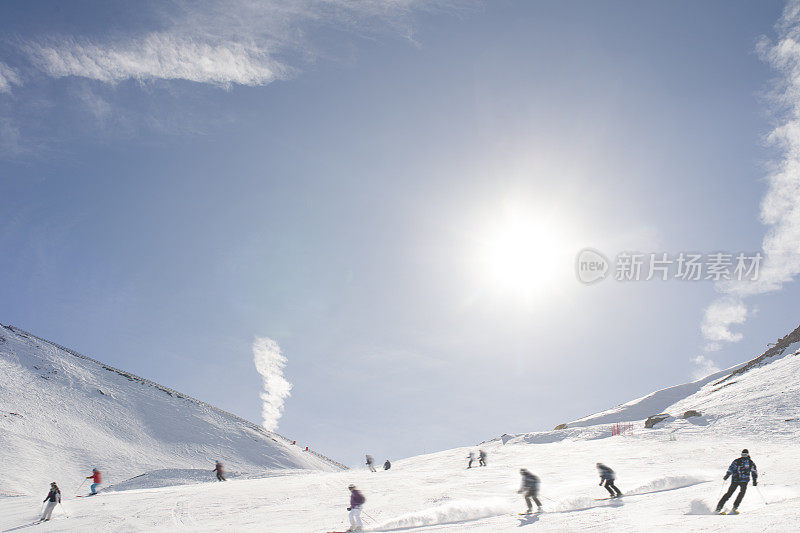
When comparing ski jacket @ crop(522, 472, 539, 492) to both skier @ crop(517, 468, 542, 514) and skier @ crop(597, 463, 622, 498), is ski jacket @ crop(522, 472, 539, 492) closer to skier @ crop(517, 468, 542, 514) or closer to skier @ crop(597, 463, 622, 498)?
skier @ crop(517, 468, 542, 514)

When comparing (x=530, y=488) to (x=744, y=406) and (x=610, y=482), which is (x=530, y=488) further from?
(x=744, y=406)

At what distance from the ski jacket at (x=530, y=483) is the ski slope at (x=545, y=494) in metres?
0.82

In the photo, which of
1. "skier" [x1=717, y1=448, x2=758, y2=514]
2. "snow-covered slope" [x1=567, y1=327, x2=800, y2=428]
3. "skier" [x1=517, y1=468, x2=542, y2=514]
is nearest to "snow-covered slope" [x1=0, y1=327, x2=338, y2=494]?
"skier" [x1=517, y1=468, x2=542, y2=514]

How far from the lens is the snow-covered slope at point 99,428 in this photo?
3706 centimetres

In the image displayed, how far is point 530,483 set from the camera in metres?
16.3

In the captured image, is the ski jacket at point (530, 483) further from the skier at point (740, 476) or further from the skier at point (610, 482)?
the skier at point (740, 476)

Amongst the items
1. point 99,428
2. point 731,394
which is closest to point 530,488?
point 731,394

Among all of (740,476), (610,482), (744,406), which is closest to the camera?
(740,476)

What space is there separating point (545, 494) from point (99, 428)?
44652 millimetres

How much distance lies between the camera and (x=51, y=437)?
40.6 meters

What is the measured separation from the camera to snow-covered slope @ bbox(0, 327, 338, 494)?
37.1m

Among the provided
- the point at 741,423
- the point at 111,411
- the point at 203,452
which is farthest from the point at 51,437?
the point at 741,423

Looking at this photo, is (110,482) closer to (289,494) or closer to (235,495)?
(235,495)

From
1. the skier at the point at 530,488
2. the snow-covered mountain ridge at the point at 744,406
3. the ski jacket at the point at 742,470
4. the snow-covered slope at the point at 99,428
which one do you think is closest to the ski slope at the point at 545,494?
the snow-covered mountain ridge at the point at 744,406
